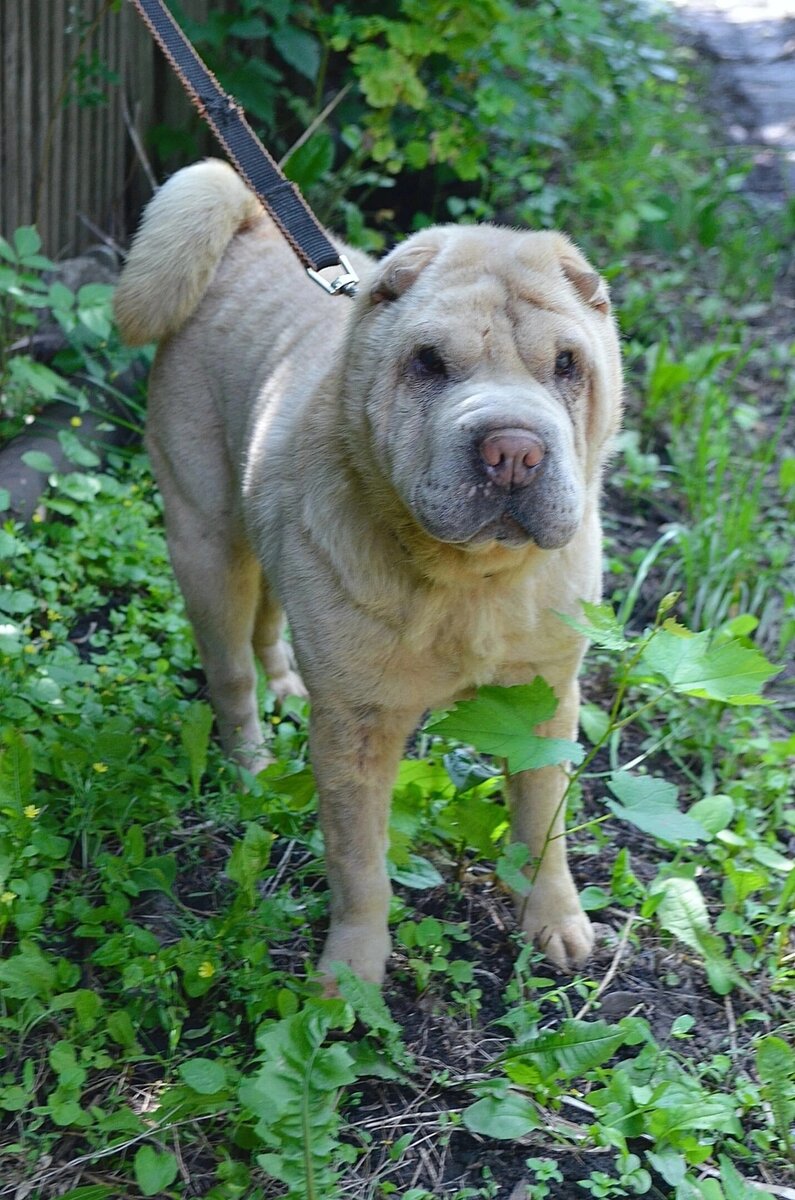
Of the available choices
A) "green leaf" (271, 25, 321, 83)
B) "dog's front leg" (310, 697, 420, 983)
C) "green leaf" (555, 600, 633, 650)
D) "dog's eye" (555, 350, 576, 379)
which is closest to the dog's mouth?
"green leaf" (555, 600, 633, 650)

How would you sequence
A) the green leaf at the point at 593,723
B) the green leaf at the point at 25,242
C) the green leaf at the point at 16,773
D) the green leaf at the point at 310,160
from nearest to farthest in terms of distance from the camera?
the green leaf at the point at 16,773 → the green leaf at the point at 593,723 → the green leaf at the point at 25,242 → the green leaf at the point at 310,160

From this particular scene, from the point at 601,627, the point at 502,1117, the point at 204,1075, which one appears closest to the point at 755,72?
the point at 601,627

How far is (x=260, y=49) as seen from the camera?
19.5ft

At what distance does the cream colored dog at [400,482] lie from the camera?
2357 mm

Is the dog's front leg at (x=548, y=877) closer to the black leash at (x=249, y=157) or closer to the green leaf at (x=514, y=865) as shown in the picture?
the green leaf at (x=514, y=865)

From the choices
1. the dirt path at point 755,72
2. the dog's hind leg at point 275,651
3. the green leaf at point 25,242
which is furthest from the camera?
the dirt path at point 755,72

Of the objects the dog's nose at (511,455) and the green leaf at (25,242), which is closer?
the dog's nose at (511,455)

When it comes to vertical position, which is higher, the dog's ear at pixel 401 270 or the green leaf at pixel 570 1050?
the dog's ear at pixel 401 270

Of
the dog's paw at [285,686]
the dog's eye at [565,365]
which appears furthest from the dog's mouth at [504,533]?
the dog's paw at [285,686]

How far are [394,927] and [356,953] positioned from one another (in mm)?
224

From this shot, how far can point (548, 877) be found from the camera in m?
3.06

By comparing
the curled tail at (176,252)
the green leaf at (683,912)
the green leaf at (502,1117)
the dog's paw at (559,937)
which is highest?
the curled tail at (176,252)

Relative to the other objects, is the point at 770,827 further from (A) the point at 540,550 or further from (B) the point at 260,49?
(B) the point at 260,49

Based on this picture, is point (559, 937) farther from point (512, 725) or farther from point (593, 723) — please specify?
point (593, 723)
